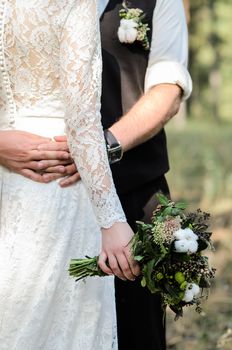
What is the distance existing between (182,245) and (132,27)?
4.18 ft

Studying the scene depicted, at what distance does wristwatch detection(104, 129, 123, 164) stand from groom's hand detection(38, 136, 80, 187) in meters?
0.35

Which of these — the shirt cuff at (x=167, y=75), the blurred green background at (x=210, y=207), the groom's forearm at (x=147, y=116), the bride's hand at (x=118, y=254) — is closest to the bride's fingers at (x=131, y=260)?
the bride's hand at (x=118, y=254)

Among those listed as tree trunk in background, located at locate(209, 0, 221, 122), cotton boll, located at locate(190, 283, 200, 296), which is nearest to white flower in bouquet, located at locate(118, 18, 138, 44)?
cotton boll, located at locate(190, 283, 200, 296)

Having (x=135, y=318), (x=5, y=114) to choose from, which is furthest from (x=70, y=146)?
(x=135, y=318)

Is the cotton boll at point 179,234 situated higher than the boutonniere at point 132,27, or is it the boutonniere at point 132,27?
the boutonniere at point 132,27

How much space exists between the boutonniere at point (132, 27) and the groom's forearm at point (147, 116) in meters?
0.23

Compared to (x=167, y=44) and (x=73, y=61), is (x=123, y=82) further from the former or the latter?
(x=73, y=61)

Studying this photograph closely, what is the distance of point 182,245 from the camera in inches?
124

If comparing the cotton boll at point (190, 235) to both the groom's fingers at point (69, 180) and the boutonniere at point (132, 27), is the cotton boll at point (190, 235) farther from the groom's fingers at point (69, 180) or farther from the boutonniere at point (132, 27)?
the boutonniere at point (132, 27)

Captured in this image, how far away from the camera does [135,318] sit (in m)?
4.29

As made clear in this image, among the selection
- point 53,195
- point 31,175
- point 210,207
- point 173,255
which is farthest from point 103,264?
point 210,207

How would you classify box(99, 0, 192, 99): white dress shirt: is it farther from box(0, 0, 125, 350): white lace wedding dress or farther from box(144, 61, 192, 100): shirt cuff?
box(0, 0, 125, 350): white lace wedding dress

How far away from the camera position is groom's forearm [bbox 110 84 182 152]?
3949mm

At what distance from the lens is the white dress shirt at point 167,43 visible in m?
4.15
